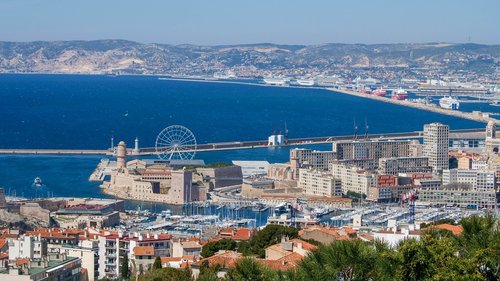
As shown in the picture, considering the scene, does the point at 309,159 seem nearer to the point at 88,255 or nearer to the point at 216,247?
the point at 88,255

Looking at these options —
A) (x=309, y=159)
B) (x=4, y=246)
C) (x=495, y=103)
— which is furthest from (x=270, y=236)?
(x=495, y=103)

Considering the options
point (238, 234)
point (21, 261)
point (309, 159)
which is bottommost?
point (309, 159)

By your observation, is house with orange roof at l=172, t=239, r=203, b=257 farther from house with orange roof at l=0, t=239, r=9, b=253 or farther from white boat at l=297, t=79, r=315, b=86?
white boat at l=297, t=79, r=315, b=86

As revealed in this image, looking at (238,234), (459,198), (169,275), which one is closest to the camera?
(169,275)

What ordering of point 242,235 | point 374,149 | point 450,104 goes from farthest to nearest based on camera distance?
point 450,104, point 374,149, point 242,235

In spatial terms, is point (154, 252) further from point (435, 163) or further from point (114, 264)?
point (435, 163)

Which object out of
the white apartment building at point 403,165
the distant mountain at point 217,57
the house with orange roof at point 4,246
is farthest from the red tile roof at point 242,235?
the distant mountain at point 217,57
